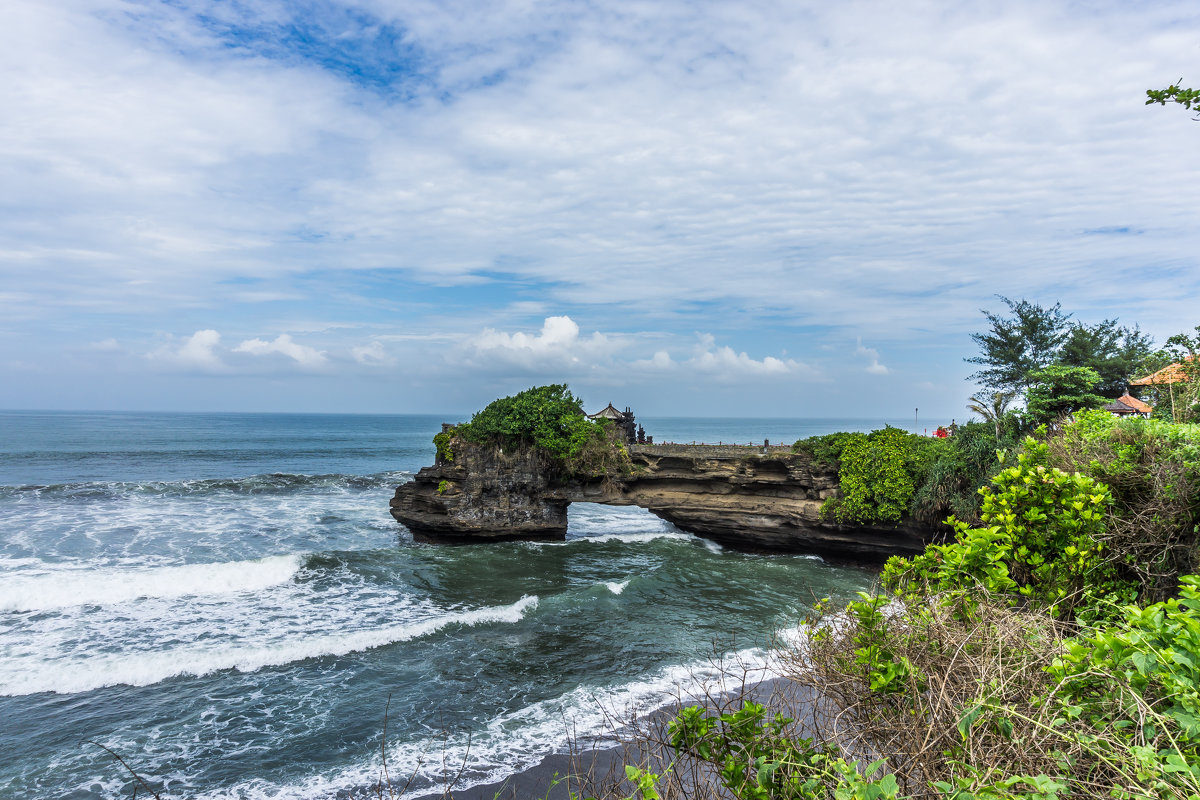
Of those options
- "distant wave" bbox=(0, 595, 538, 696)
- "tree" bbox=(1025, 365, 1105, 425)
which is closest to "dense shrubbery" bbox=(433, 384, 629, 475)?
"distant wave" bbox=(0, 595, 538, 696)

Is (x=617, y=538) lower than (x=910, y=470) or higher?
lower

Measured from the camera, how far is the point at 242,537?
985 inches

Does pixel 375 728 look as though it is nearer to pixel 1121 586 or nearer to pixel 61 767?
pixel 61 767

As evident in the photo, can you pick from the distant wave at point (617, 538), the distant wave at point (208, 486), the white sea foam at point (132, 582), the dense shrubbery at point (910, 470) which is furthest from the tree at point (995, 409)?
the distant wave at point (208, 486)

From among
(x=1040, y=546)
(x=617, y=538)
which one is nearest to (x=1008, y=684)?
(x=1040, y=546)

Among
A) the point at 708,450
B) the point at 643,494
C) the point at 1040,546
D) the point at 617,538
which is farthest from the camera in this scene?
the point at 617,538

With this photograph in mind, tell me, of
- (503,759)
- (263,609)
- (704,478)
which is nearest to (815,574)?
(704,478)

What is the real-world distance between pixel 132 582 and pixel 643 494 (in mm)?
17791

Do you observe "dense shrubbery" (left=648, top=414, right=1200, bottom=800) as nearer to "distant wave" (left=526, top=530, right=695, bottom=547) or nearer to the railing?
the railing

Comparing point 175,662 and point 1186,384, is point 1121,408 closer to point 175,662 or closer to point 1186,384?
point 1186,384

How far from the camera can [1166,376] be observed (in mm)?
15500

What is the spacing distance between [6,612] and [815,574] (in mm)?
23826

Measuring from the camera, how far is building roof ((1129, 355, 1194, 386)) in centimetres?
1389

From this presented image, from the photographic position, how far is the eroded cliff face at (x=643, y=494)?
74.9 ft
